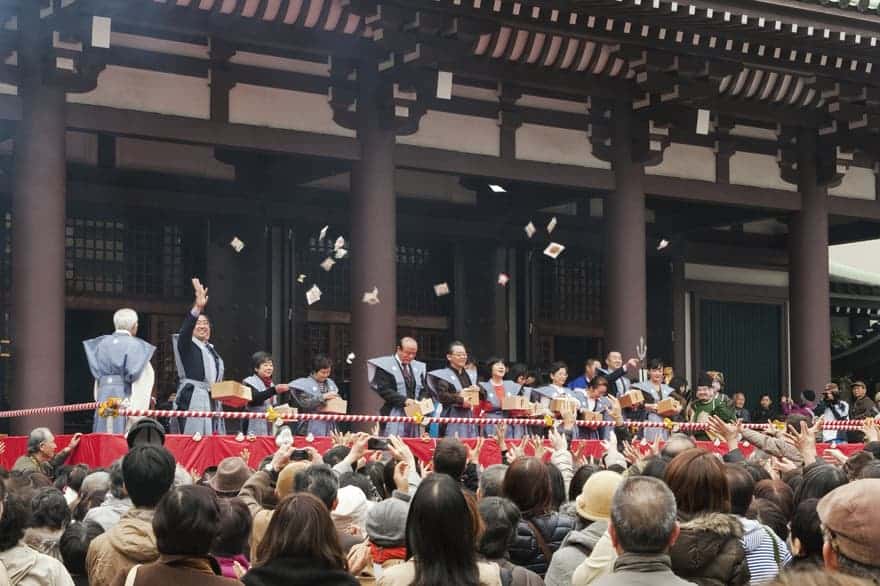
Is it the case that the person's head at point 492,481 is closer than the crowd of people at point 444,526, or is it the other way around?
the crowd of people at point 444,526

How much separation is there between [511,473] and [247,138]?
8.68 meters

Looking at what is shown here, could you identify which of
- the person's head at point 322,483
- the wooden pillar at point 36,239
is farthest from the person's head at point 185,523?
the wooden pillar at point 36,239

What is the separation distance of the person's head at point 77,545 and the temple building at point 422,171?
7060 mm

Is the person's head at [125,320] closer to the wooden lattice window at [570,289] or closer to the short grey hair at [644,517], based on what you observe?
the wooden lattice window at [570,289]

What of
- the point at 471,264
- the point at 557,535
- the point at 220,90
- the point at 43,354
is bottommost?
the point at 557,535

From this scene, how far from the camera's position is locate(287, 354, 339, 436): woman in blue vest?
42.5 feet

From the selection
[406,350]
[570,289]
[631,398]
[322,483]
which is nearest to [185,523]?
[322,483]

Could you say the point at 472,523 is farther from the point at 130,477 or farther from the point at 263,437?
the point at 263,437

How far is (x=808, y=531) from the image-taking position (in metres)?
4.59

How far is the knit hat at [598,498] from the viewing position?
207 inches

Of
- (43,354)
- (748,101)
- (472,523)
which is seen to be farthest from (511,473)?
(748,101)

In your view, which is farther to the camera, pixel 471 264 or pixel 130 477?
pixel 471 264

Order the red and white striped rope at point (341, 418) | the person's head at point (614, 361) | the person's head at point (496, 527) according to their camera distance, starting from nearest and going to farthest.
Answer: the person's head at point (496, 527) → the red and white striped rope at point (341, 418) → the person's head at point (614, 361)

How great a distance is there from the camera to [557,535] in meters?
5.56
